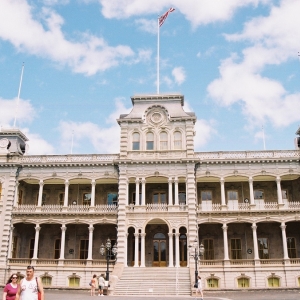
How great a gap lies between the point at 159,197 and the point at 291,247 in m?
12.9

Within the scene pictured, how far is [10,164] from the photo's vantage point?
37094 mm

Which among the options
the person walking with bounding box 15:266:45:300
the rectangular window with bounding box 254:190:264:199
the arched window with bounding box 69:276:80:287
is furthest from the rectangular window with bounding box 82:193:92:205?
the person walking with bounding box 15:266:45:300

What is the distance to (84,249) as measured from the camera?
36.8 metres

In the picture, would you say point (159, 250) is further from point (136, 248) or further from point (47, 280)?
point (47, 280)

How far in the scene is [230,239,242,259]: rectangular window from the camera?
3512 cm

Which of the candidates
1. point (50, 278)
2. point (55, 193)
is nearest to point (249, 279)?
point (50, 278)

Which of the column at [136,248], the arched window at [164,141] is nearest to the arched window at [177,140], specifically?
the arched window at [164,141]

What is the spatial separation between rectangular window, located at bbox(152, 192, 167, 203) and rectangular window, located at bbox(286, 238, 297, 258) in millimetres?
11890

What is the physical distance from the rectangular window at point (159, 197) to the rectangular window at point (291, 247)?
1189cm

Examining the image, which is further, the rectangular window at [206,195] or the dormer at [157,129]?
the rectangular window at [206,195]

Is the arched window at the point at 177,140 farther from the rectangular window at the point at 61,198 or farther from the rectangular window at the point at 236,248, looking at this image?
the rectangular window at the point at 61,198

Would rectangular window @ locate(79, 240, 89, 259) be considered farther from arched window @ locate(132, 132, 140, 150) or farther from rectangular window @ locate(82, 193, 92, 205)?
arched window @ locate(132, 132, 140, 150)

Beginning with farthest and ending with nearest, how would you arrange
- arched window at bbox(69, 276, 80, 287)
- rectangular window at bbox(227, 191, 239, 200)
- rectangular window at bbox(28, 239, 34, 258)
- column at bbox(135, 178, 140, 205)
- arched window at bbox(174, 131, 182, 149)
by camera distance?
rectangular window at bbox(28, 239, 34, 258)
rectangular window at bbox(227, 191, 239, 200)
arched window at bbox(174, 131, 182, 149)
column at bbox(135, 178, 140, 205)
arched window at bbox(69, 276, 80, 287)

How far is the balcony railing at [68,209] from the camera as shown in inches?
1403
